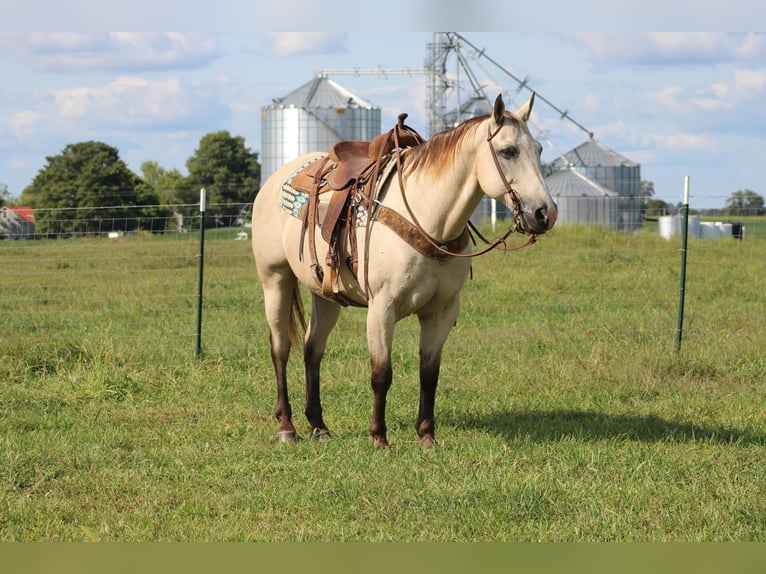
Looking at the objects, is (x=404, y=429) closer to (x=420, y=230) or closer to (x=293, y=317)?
(x=293, y=317)

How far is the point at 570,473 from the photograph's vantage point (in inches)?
204

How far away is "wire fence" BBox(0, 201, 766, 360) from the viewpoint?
360 inches

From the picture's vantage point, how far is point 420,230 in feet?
17.5

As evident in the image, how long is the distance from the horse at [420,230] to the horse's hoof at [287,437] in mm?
14

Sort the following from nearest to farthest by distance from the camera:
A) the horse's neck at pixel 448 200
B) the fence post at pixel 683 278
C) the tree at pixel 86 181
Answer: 1. the horse's neck at pixel 448 200
2. the fence post at pixel 683 278
3. the tree at pixel 86 181

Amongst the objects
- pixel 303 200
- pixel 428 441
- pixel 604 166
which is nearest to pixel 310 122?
pixel 604 166

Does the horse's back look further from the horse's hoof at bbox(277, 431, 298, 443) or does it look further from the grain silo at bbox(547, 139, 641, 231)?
the grain silo at bbox(547, 139, 641, 231)

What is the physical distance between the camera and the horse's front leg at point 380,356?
547 cm

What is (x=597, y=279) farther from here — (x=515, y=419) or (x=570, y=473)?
(x=570, y=473)

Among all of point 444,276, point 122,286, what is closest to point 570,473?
point 444,276

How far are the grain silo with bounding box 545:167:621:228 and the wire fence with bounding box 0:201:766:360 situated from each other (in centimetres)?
2155

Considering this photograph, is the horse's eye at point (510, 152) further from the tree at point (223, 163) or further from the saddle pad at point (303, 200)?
the tree at point (223, 163)

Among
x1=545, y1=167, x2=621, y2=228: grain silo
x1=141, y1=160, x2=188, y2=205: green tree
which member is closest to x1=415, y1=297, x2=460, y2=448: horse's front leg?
x1=545, y1=167, x2=621, y2=228: grain silo

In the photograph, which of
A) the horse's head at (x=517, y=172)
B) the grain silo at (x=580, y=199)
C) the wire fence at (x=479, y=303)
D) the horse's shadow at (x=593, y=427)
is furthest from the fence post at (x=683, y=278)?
the grain silo at (x=580, y=199)
